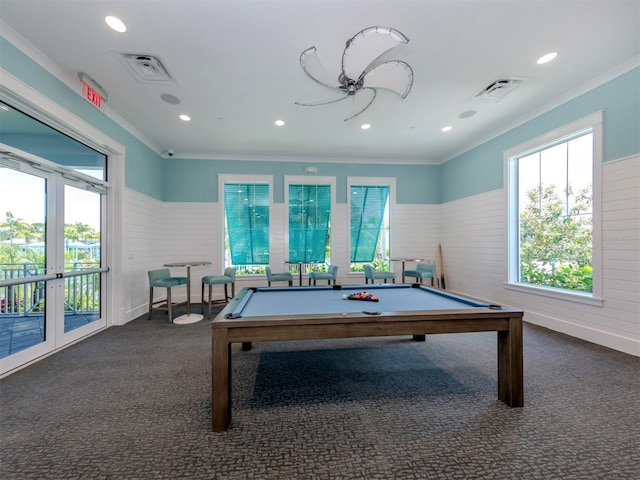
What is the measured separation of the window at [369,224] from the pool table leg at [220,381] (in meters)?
4.88

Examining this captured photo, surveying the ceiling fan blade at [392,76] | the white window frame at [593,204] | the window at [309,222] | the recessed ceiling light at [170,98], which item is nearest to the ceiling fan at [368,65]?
the ceiling fan blade at [392,76]

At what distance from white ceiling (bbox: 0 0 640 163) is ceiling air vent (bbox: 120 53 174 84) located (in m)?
0.09

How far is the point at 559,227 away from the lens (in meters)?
3.96

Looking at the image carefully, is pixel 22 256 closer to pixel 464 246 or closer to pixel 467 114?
pixel 467 114

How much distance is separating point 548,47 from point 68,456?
530 cm

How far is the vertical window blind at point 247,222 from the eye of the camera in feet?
20.4

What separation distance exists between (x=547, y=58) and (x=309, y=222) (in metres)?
4.72

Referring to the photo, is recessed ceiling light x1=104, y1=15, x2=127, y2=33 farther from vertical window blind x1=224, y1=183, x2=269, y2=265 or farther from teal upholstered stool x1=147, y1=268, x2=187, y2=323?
vertical window blind x1=224, y1=183, x2=269, y2=265

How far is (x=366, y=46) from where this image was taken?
7.89 ft

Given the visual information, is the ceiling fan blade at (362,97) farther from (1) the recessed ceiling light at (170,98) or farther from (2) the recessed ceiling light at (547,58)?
(1) the recessed ceiling light at (170,98)

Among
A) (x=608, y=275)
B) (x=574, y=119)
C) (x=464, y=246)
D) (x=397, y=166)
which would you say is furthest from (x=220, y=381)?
(x=397, y=166)

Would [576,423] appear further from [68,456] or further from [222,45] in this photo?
[222,45]

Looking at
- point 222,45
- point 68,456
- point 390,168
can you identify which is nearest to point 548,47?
point 222,45

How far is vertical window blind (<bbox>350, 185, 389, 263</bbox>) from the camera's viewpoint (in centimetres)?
655
